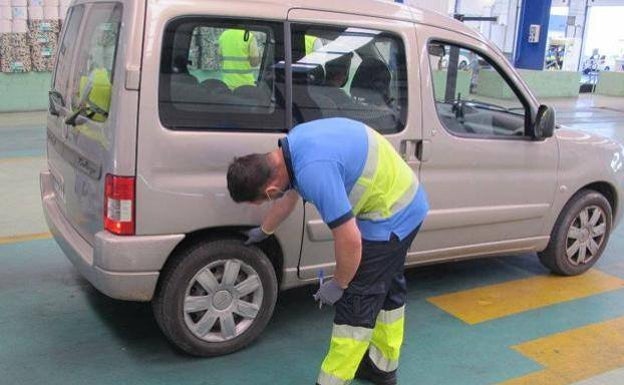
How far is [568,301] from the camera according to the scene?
179 inches

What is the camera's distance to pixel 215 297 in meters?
3.40

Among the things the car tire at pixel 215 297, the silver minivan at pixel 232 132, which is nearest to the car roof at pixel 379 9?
the silver minivan at pixel 232 132

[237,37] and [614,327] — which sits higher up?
[237,37]

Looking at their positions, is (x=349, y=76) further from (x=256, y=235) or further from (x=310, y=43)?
(x=256, y=235)

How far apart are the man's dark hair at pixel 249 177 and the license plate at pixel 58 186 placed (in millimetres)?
1608

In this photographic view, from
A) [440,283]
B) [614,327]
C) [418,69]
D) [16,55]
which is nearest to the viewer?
[418,69]

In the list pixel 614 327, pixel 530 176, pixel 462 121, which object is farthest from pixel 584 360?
pixel 462 121

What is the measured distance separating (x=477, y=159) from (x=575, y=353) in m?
1.27

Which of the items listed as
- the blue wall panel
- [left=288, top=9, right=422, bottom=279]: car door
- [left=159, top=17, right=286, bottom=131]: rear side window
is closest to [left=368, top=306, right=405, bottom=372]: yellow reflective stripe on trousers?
[left=288, top=9, right=422, bottom=279]: car door

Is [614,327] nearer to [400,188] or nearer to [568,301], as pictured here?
[568,301]

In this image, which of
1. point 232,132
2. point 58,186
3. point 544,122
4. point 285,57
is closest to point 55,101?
point 58,186

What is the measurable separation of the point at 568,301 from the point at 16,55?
1063 cm

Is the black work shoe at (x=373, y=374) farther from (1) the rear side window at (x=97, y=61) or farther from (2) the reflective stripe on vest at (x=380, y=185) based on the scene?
(1) the rear side window at (x=97, y=61)

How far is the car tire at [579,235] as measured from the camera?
4777 millimetres
